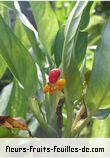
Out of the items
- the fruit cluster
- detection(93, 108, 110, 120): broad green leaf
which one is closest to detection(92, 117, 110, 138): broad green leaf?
detection(93, 108, 110, 120): broad green leaf

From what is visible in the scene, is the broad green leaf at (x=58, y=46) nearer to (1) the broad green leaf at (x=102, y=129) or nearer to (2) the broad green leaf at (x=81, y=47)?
(2) the broad green leaf at (x=81, y=47)

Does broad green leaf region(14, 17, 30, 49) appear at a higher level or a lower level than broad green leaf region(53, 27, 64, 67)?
lower

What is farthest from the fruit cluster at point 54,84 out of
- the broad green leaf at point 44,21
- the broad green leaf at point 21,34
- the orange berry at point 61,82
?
the broad green leaf at point 21,34

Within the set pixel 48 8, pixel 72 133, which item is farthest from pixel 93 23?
pixel 72 133

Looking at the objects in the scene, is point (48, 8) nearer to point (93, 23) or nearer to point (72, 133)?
point (72, 133)

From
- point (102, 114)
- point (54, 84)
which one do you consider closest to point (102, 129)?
point (102, 114)

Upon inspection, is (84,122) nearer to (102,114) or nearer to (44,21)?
(102,114)

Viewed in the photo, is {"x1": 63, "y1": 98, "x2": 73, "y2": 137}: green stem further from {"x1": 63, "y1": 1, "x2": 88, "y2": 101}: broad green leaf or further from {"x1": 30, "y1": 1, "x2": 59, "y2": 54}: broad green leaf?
{"x1": 30, "y1": 1, "x2": 59, "y2": 54}: broad green leaf
